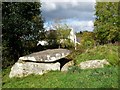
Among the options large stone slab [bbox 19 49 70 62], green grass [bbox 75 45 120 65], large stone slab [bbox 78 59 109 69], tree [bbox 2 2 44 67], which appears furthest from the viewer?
tree [bbox 2 2 44 67]

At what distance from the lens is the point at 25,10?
24.5 metres

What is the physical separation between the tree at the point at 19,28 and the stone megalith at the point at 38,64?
1867 millimetres

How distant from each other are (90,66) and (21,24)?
257 inches

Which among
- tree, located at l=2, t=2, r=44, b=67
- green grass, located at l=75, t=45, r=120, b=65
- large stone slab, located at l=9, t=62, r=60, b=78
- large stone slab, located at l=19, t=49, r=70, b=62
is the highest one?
tree, located at l=2, t=2, r=44, b=67

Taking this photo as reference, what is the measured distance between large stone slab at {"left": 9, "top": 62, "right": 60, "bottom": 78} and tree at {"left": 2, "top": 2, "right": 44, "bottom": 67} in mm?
1950

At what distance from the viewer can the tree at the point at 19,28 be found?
863 inches

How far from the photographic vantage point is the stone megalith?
62.2ft

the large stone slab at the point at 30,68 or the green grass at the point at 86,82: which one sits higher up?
the green grass at the point at 86,82

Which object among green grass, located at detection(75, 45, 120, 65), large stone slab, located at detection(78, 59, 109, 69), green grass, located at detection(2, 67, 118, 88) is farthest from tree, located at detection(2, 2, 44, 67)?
green grass, located at detection(2, 67, 118, 88)

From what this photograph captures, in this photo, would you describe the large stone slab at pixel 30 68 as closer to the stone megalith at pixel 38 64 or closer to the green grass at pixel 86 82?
the stone megalith at pixel 38 64

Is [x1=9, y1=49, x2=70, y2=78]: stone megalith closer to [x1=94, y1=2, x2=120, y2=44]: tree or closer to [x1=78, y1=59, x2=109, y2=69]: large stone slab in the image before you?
[x1=78, y1=59, x2=109, y2=69]: large stone slab

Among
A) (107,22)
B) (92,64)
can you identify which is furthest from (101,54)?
(107,22)

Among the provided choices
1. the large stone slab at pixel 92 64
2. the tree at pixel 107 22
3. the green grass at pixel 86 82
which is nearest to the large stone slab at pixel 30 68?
the large stone slab at pixel 92 64

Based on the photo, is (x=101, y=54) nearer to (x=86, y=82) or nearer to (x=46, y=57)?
(x=46, y=57)
